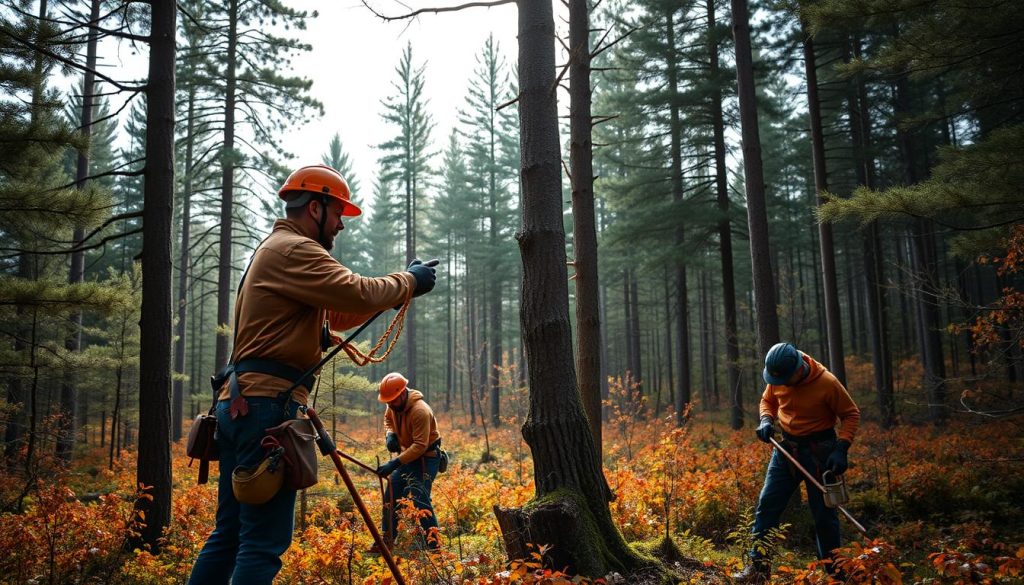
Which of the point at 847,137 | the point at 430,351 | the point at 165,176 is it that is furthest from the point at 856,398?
the point at 430,351

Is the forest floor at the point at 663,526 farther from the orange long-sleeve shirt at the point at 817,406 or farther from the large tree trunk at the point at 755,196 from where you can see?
the large tree trunk at the point at 755,196

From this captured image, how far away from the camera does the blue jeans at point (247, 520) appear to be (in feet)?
8.98

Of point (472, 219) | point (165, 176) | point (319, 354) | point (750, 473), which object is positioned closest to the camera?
point (319, 354)

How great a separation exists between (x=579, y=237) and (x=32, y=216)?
6.77 metres

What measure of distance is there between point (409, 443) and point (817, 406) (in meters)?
4.38

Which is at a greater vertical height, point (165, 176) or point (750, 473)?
point (165, 176)

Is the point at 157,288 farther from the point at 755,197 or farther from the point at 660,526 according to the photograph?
the point at 755,197

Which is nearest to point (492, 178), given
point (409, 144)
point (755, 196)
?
point (409, 144)

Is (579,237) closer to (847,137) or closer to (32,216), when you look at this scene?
(32,216)

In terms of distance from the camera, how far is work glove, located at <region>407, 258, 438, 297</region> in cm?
Answer: 325

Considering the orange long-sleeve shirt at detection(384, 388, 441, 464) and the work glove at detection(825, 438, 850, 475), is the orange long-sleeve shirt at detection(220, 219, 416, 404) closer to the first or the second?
the orange long-sleeve shirt at detection(384, 388, 441, 464)

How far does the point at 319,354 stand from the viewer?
10.4ft

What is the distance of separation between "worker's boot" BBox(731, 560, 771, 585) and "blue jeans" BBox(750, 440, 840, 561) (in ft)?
1.30

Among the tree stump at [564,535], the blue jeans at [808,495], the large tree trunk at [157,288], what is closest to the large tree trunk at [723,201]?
the blue jeans at [808,495]
